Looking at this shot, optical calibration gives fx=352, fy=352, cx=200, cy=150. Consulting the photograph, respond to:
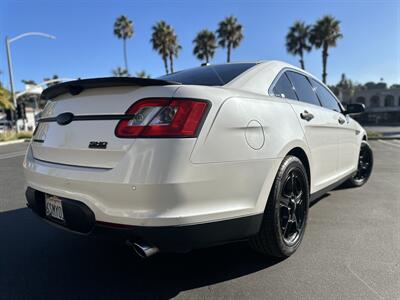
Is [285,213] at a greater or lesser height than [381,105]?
greater

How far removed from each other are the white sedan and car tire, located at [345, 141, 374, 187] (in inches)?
113

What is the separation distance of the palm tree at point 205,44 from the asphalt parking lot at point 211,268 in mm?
34387

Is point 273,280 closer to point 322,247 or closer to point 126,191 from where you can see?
point 322,247

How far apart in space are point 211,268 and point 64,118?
1.51 m

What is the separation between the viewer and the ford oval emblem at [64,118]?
2387mm

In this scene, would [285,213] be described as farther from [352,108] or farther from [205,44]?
[205,44]

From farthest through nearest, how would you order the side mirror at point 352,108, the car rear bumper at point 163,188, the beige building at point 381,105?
the beige building at point 381,105, the side mirror at point 352,108, the car rear bumper at point 163,188

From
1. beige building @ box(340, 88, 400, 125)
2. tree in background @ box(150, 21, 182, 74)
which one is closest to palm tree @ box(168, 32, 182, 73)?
tree in background @ box(150, 21, 182, 74)

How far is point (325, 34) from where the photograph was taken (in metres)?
30.4

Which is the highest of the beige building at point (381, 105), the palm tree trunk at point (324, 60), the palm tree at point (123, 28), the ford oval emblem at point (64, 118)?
the palm tree at point (123, 28)

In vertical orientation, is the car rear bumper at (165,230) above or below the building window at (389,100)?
above

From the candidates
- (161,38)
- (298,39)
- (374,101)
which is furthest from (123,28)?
(374,101)

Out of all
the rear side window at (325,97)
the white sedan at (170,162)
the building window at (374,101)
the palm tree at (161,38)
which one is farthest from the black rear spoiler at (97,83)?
the building window at (374,101)

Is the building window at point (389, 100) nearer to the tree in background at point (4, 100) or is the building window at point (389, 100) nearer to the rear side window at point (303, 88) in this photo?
the tree in background at point (4, 100)
